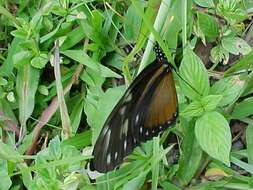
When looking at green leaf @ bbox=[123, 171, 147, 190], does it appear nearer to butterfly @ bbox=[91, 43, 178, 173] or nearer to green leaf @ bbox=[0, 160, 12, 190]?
butterfly @ bbox=[91, 43, 178, 173]

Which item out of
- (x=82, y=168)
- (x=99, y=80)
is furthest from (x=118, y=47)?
(x=82, y=168)

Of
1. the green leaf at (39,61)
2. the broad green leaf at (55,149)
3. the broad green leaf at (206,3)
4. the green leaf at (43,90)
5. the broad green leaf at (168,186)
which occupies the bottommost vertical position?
the broad green leaf at (168,186)

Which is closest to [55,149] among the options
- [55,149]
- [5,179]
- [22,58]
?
[55,149]

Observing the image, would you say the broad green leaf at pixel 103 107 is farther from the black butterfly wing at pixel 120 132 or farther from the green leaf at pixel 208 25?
the green leaf at pixel 208 25

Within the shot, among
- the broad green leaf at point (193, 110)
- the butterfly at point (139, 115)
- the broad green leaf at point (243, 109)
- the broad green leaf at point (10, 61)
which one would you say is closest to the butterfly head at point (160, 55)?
the butterfly at point (139, 115)

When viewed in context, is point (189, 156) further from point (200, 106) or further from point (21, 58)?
point (21, 58)
